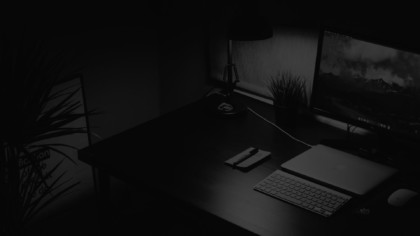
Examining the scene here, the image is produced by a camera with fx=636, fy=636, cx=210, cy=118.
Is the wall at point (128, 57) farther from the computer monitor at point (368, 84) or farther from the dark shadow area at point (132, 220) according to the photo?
the computer monitor at point (368, 84)

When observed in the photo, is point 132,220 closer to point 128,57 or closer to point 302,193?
point 128,57

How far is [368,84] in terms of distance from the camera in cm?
257

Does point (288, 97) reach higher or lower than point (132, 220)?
higher

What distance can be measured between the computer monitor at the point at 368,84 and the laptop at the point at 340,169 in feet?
0.50

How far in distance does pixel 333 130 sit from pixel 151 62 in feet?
3.95

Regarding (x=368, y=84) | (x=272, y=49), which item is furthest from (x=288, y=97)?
(x=368, y=84)

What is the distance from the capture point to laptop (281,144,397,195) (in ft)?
7.95

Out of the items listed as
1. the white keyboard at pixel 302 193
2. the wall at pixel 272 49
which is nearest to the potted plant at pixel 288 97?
the wall at pixel 272 49

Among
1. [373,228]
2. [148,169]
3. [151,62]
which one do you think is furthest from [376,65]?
[151,62]

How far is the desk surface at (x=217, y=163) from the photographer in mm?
2225

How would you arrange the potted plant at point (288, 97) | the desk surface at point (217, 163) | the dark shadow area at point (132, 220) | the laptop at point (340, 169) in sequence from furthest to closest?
the dark shadow area at point (132, 220)
the potted plant at point (288, 97)
the laptop at point (340, 169)
the desk surface at point (217, 163)

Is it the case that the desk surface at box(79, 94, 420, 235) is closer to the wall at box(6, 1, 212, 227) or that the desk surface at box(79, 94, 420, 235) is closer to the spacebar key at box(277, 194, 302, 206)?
the spacebar key at box(277, 194, 302, 206)

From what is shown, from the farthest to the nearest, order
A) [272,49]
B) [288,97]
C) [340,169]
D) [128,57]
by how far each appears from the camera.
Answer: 1. [128,57]
2. [272,49]
3. [288,97]
4. [340,169]

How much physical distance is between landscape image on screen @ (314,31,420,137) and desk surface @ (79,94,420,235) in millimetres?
239
